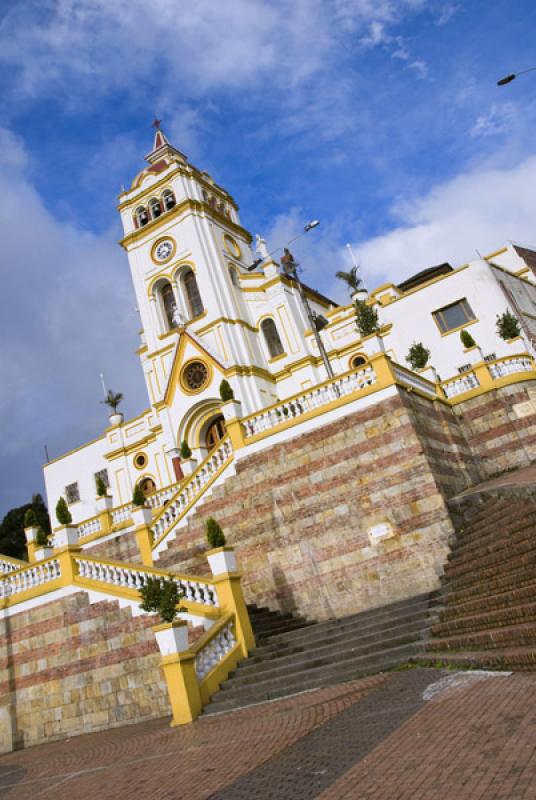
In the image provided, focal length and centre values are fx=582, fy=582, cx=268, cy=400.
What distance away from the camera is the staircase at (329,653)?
10664mm

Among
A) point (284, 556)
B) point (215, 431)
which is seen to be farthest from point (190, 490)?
point (215, 431)

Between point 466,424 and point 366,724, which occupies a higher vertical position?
point 466,424

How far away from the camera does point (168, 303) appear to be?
119ft

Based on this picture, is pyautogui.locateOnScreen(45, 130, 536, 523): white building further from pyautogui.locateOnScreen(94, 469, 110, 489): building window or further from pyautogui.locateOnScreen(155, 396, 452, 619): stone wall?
pyautogui.locateOnScreen(155, 396, 452, 619): stone wall

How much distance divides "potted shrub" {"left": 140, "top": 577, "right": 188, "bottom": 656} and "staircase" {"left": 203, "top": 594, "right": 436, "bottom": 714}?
1378 millimetres

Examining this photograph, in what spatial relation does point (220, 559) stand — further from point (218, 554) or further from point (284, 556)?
point (284, 556)

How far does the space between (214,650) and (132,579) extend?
3484mm

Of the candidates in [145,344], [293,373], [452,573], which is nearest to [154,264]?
[145,344]

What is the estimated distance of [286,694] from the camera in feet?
35.5

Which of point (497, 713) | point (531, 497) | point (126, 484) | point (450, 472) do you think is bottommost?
point (497, 713)

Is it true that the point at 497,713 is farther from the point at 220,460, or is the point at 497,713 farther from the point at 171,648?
the point at 220,460

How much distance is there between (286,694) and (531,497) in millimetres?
6684

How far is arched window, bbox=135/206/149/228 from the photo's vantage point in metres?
38.7

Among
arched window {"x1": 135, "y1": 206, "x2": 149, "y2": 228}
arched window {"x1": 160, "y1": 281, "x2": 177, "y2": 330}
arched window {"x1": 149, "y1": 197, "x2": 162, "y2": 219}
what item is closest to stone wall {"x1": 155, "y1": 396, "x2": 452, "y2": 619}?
arched window {"x1": 160, "y1": 281, "x2": 177, "y2": 330}
